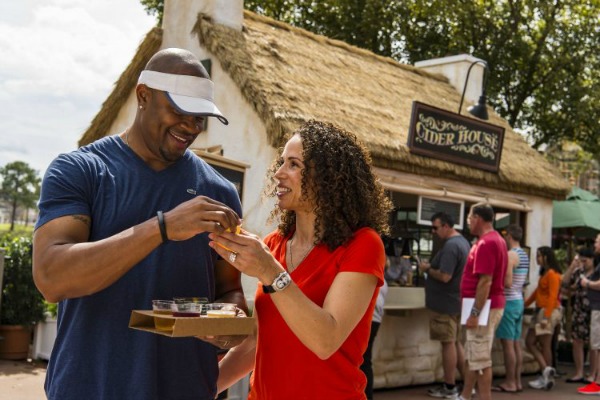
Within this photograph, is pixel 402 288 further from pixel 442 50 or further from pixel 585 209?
pixel 442 50

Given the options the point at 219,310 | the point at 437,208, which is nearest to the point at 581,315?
the point at 437,208

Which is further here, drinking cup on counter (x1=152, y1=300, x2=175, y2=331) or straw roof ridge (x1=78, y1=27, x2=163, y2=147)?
straw roof ridge (x1=78, y1=27, x2=163, y2=147)

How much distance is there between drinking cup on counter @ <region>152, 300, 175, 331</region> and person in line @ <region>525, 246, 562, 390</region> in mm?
9100

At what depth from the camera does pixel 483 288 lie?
7516 millimetres

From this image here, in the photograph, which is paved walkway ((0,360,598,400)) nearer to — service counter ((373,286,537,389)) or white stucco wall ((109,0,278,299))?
service counter ((373,286,537,389))

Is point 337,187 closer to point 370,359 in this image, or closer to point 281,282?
point 281,282

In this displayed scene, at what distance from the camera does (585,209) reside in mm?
14578

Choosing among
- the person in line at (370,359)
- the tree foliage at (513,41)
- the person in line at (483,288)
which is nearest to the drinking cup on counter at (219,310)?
the person in line at (370,359)

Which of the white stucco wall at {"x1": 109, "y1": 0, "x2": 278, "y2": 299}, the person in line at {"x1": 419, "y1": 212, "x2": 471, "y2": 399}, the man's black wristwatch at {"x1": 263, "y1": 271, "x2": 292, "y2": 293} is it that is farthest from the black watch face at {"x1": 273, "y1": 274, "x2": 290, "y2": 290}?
the person in line at {"x1": 419, "y1": 212, "x2": 471, "y2": 399}

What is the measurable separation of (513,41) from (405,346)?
12937 mm

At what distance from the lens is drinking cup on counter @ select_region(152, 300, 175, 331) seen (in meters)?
2.03

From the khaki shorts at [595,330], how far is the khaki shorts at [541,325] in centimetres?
66

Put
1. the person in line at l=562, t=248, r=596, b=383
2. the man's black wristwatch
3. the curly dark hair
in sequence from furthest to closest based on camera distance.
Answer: the person in line at l=562, t=248, r=596, b=383, the curly dark hair, the man's black wristwatch

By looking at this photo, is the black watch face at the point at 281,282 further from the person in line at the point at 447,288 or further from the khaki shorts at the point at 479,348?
the person in line at the point at 447,288
